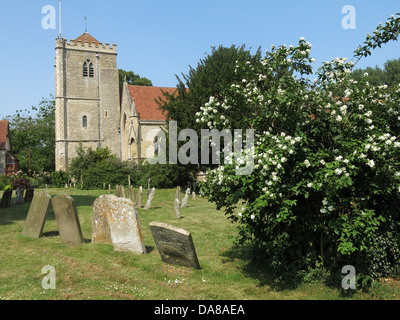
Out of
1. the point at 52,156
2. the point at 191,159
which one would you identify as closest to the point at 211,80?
the point at 191,159

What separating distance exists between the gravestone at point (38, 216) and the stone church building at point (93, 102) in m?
29.0

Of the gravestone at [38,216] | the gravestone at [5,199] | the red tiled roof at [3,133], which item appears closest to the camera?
the gravestone at [38,216]

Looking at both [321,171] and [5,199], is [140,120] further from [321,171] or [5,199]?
[321,171]

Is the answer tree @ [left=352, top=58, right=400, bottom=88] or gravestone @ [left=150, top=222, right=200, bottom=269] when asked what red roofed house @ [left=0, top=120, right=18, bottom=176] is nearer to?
gravestone @ [left=150, top=222, right=200, bottom=269]

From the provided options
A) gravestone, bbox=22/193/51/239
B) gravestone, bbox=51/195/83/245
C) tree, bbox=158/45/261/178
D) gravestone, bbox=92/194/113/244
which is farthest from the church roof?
gravestone, bbox=92/194/113/244

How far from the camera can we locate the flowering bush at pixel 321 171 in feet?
18.2

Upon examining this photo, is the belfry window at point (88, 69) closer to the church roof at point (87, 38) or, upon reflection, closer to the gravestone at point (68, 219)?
the church roof at point (87, 38)

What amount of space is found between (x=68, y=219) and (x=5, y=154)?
43637 mm

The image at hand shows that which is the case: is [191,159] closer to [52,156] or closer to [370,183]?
[370,183]

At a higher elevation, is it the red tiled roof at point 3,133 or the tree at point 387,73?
the tree at point 387,73

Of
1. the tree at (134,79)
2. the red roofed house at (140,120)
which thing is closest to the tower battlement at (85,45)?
the red roofed house at (140,120)

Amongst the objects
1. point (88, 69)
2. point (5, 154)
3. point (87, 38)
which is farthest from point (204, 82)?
point (5, 154)
